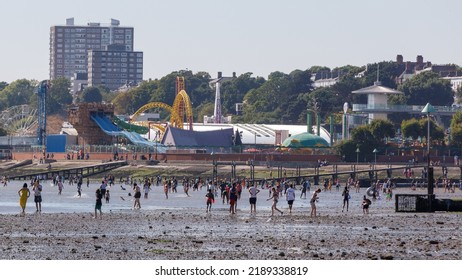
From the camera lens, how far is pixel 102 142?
176m

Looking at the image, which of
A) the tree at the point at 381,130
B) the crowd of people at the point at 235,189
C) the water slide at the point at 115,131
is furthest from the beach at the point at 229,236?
the water slide at the point at 115,131

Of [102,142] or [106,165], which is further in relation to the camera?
[102,142]

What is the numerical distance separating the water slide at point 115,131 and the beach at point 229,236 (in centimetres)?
11109

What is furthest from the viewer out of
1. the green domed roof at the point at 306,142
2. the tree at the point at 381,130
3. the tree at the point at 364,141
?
the green domed roof at the point at 306,142

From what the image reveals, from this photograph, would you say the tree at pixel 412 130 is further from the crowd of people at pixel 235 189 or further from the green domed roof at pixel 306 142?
the crowd of people at pixel 235 189

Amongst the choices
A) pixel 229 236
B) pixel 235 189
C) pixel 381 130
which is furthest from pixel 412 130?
pixel 229 236

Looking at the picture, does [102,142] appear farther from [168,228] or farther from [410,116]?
[168,228]

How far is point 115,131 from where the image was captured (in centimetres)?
17462

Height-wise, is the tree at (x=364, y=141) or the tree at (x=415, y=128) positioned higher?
the tree at (x=415, y=128)

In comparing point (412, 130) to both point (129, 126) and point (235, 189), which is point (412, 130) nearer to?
point (129, 126)

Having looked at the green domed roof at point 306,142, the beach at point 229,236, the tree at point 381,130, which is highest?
the tree at point 381,130

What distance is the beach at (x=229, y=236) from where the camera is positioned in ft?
120
